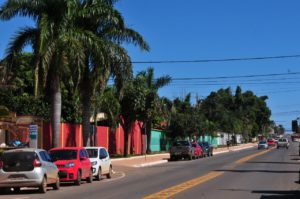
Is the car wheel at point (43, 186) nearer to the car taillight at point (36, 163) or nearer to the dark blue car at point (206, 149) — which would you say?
the car taillight at point (36, 163)

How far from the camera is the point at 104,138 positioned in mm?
47281

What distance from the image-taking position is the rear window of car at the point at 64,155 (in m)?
23.7

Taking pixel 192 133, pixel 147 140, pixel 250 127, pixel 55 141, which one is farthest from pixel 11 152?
pixel 250 127

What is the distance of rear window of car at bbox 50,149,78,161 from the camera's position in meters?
23.7

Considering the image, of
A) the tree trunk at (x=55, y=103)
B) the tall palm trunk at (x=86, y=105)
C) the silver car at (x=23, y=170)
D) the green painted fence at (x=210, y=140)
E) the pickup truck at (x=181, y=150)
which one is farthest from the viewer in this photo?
the green painted fence at (x=210, y=140)

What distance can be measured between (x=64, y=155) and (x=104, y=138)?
23345mm

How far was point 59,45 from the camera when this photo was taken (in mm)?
28625

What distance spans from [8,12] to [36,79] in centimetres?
412

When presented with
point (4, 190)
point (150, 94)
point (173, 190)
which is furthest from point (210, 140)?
point (173, 190)

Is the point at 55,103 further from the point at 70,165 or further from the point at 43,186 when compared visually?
the point at 43,186

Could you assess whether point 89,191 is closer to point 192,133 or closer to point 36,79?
point 36,79

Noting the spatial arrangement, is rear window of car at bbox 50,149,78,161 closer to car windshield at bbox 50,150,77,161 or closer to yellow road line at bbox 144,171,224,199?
car windshield at bbox 50,150,77,161

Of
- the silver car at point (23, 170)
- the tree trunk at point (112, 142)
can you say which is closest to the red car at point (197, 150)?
the tree trunk at point (112, 142)

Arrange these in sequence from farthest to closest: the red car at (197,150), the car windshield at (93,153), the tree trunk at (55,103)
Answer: the red car at (197,150) → the tree trunk at (55,103) → the car windshield at (93,153)
